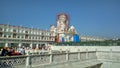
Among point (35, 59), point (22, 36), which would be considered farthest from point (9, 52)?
point (22, 36)

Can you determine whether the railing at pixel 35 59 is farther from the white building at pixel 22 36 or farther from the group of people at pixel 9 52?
the white building at pixel 22 36

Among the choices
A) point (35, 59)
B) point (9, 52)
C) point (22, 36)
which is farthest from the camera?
point (22, 36)

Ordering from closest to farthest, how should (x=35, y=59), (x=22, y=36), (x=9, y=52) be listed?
(x=35, y=59)
(x=9, y=52)
(x=22, y=36)

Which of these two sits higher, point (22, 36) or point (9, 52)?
point (22, 36)

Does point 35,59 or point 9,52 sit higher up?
point 9,52

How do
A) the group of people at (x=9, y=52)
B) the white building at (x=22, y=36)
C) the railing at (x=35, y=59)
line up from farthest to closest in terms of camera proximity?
the white building at (x=22, y=36) < the group of people at (x=9, y=52) < the railing at (x=35, y=59)

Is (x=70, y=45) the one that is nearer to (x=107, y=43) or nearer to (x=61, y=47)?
(x=61, y=47)

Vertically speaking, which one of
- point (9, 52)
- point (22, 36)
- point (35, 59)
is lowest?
point (35, 59)

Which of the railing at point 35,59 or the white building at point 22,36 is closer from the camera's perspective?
the railing at point 35,59

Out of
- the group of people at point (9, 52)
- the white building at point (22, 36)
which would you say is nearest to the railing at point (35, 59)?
the group of people at point (9, 52)

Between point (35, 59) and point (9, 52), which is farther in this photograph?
point (9, 52)

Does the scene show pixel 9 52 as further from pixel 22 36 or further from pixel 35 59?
pixel 22 36

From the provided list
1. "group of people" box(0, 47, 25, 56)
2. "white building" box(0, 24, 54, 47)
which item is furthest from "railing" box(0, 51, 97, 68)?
"white building" box(0, 24, 54, 47)

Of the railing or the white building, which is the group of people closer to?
the railing
